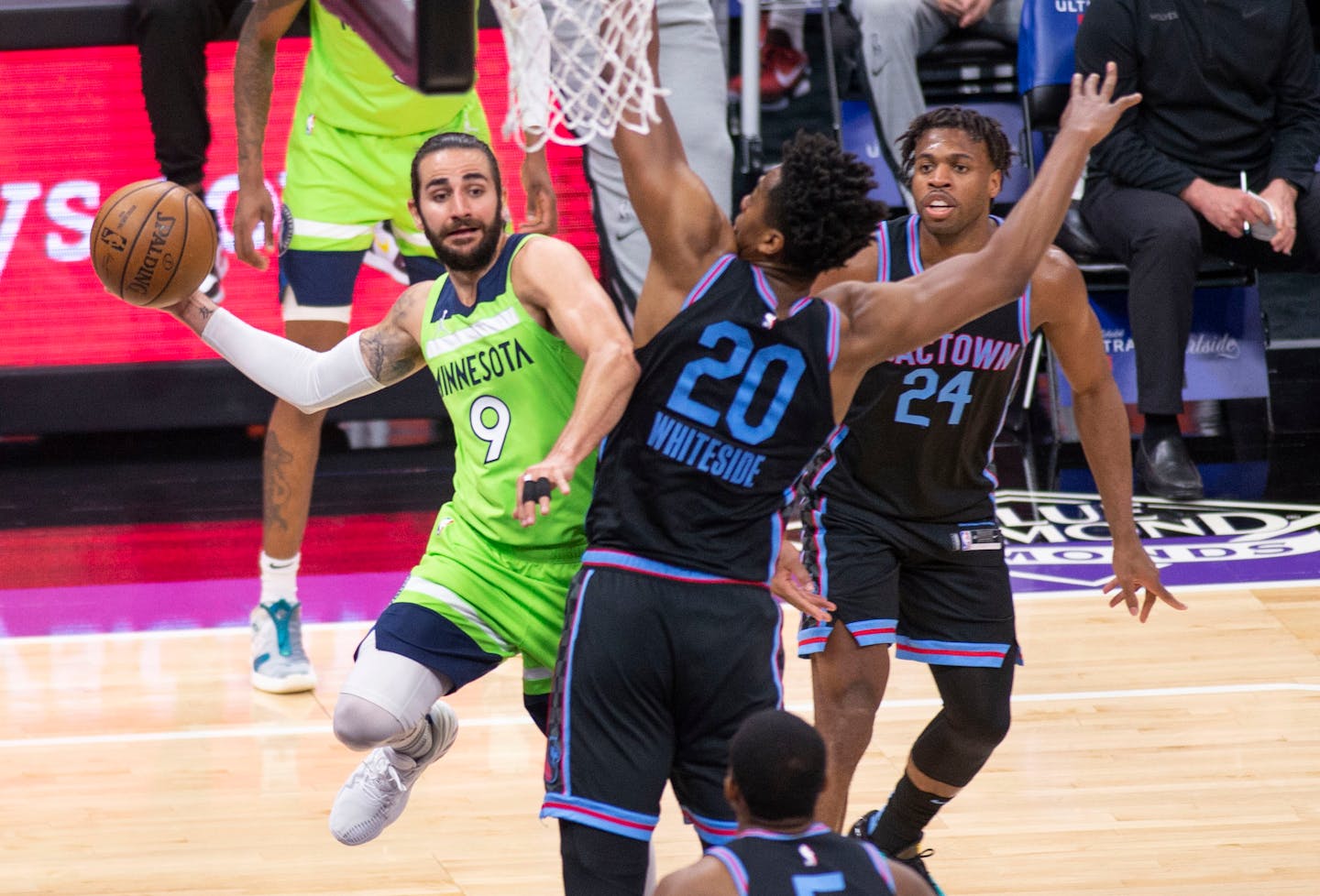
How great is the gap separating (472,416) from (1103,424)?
154 cm

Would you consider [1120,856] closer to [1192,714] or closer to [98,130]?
[1192,714]

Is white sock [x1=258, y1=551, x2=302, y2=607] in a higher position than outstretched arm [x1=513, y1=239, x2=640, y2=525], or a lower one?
lower

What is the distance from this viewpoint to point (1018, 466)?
7602mm

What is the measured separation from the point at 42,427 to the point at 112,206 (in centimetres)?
408

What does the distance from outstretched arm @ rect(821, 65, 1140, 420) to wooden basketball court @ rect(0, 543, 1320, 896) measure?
1470 millimetres

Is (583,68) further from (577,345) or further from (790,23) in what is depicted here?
(790,23)

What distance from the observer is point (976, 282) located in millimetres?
3268

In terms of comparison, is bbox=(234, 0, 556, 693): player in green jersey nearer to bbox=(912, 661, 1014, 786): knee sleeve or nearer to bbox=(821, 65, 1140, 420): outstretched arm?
bbox=(912, 661, 1014, 786): knee sleeve

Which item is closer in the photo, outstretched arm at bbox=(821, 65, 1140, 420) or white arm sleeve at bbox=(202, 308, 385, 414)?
outstretched arm at bbox=(821, 65, 1140, 420)

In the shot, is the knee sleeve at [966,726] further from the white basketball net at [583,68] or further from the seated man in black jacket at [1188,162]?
the seated man in black jacket at [1188,162]

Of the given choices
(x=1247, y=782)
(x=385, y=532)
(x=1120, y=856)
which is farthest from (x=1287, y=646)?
(x=385, y=532)

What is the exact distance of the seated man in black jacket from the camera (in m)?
7.08

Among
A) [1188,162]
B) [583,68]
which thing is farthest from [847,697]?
[1188,162]

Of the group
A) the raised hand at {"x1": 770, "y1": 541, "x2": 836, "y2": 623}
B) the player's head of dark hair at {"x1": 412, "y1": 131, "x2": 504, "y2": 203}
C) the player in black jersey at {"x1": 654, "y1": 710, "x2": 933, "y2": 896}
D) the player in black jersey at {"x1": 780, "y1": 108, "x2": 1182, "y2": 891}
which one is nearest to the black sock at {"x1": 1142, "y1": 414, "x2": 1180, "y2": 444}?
the player in black jersey at {"x1": 780, "y1": 108, "x2": 1182, "y2": 891}
